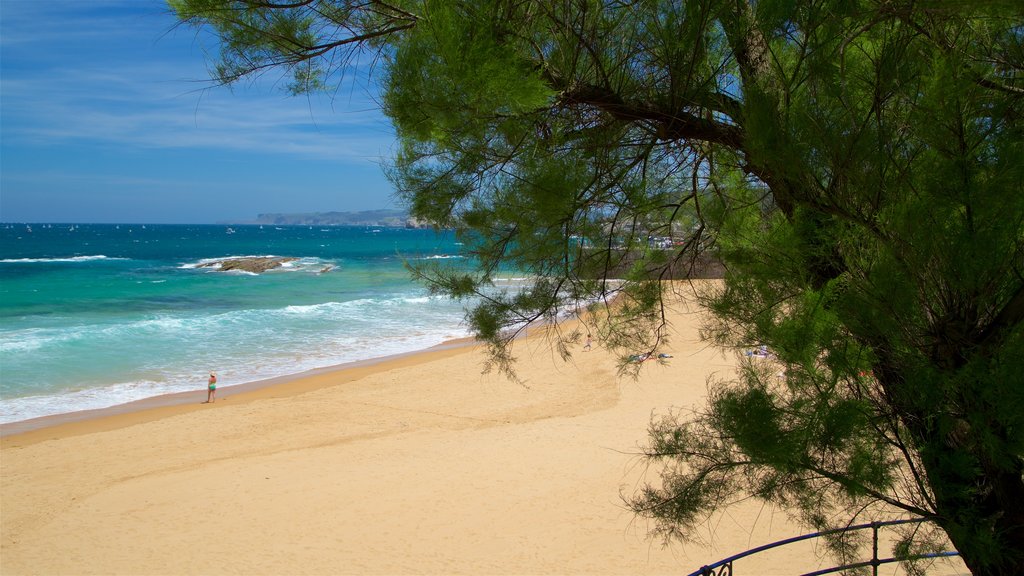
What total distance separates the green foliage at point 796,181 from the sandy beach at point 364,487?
2.77 ft

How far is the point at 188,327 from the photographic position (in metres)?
17.9

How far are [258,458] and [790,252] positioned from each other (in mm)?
7788

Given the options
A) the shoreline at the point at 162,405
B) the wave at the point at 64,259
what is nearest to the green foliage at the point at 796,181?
the shoreline at the point at 162,405

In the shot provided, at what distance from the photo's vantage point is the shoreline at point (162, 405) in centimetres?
963

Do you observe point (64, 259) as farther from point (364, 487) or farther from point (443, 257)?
point (443, 257)

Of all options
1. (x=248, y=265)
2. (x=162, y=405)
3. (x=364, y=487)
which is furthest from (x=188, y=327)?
(x=248, y=265)

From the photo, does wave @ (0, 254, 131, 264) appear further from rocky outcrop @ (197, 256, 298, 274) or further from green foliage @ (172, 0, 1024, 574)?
green foliage @ (172, 0, 1024, 574)

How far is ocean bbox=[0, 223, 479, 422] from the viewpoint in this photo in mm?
11953

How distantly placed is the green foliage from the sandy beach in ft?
2.77

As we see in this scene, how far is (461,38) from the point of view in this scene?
1.88 metres

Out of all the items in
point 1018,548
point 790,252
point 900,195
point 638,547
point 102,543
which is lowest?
point 102,543

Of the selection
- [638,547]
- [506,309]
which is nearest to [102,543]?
[638,547]

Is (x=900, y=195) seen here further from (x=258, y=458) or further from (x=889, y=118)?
(x=258, y=458)

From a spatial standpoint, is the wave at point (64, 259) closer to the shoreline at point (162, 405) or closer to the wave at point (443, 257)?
the shoreline at point (162, 405)
